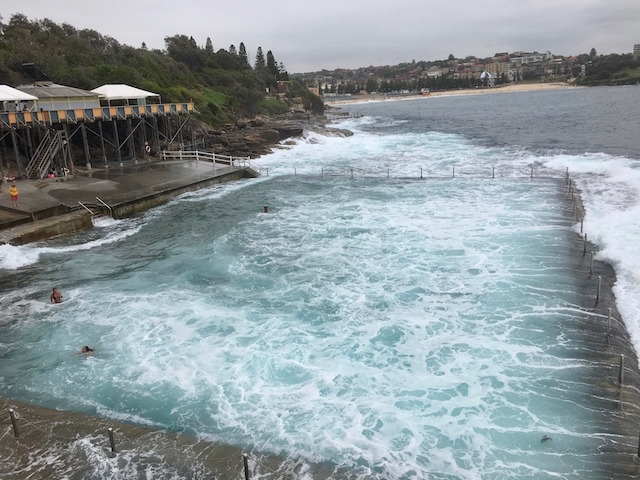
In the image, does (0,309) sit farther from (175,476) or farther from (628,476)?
(628,476)

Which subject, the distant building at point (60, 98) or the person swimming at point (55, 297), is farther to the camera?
the distant building at point (60, 98)

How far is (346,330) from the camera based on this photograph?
12641mm

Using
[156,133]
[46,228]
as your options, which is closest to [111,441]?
[46,228]

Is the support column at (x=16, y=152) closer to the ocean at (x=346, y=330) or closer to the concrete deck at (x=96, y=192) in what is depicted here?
the concrete deck at (x=96, y=192)

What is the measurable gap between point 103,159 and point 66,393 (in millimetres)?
26397

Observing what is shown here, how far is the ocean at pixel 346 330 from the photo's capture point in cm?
872

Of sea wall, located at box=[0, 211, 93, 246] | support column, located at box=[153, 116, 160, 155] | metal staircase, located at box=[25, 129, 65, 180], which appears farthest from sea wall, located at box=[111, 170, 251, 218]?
support column, located at box=[153, 116, 160, 155]

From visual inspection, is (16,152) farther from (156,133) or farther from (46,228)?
(156,133)

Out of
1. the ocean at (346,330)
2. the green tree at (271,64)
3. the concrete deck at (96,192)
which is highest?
the green tree at (271,64)

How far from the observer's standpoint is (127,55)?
222ft

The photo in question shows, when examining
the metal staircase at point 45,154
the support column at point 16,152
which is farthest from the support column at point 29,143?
the support column at point 16,152

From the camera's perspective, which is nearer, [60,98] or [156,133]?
[60,98]

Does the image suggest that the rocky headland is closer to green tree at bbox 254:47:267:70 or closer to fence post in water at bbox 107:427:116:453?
fence post in water at bbox 107:427:116:453

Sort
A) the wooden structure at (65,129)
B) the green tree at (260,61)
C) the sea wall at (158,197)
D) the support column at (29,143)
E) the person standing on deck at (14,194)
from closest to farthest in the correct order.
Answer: the person standing on deck at (14,194) → the sea wall at (158,197) → the wooden structure at (65,129) → the support column at (29,143) → the green tree at (260,61)
